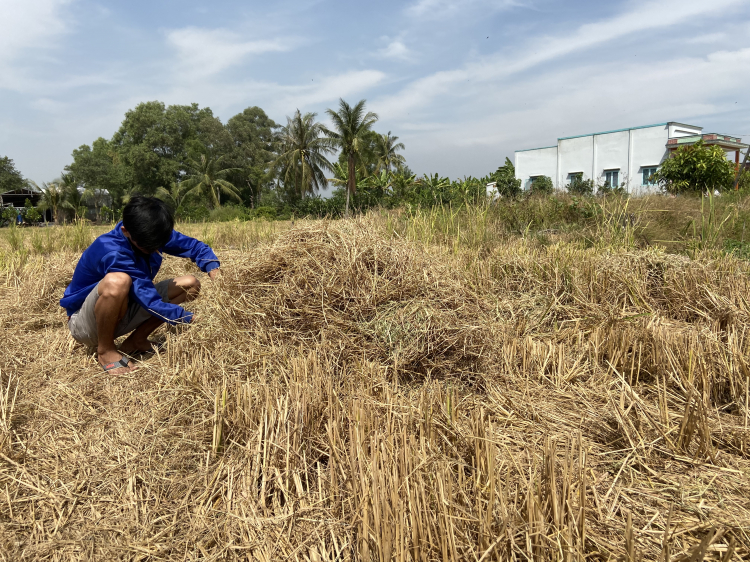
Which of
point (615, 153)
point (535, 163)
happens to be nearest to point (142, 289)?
point (615, 153)

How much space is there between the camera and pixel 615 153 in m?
30.3

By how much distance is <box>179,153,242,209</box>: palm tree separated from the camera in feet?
117

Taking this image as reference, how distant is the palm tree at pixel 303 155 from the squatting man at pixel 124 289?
34144 millimetres

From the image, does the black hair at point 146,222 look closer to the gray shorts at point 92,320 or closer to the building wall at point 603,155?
the gray shorts at point 92,320

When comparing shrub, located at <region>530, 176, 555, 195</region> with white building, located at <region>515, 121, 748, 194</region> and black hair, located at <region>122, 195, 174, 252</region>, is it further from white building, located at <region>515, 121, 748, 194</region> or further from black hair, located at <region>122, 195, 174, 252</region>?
black hair, located at <region>122, 195, 174, 252</region>

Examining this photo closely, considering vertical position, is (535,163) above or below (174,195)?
above

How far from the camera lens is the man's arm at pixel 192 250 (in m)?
2.87

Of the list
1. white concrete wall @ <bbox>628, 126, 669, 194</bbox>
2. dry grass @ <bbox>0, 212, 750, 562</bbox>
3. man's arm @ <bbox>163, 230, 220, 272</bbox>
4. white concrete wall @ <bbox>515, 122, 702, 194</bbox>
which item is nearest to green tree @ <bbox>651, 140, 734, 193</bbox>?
white concrete wall @ <bbox>515, 122, 702, 194</bbox>

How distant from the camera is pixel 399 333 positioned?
89.5 inches

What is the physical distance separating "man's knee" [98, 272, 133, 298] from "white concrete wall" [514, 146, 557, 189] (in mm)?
33195

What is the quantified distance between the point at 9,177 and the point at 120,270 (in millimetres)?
47977

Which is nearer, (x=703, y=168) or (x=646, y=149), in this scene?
(x=703, y=168)

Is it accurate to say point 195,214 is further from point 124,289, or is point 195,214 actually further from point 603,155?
point 603,155

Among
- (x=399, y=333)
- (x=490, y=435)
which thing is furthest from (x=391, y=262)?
(x=490, y=435)
